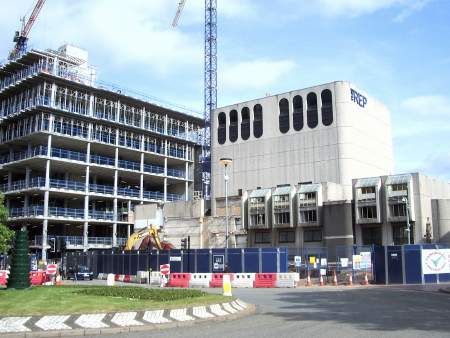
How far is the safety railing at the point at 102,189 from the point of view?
263ft

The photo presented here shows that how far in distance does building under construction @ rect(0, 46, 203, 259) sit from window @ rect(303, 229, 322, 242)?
2886cm

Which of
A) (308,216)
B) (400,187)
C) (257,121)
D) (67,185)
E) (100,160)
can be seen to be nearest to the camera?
(400,187)

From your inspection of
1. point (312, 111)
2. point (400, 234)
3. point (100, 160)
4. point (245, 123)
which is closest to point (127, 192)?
point (100, 160)

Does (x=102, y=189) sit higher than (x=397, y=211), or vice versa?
(x=102, y=189)

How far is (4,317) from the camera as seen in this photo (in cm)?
1364

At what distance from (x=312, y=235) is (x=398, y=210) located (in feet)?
36.8

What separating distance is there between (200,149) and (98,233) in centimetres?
2586

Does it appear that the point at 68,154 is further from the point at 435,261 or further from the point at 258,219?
the point at 435,261

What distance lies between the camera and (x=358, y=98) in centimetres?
7806

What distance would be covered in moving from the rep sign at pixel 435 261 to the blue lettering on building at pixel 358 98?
44815 mm

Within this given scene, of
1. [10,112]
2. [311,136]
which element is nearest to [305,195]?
[311,136]

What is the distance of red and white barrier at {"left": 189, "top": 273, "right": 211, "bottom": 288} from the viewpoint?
37150 millimetres

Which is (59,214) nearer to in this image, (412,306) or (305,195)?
(305,195)

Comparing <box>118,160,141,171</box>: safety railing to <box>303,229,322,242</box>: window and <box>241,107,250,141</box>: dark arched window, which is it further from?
<box>303,229,322,242</box>: window
